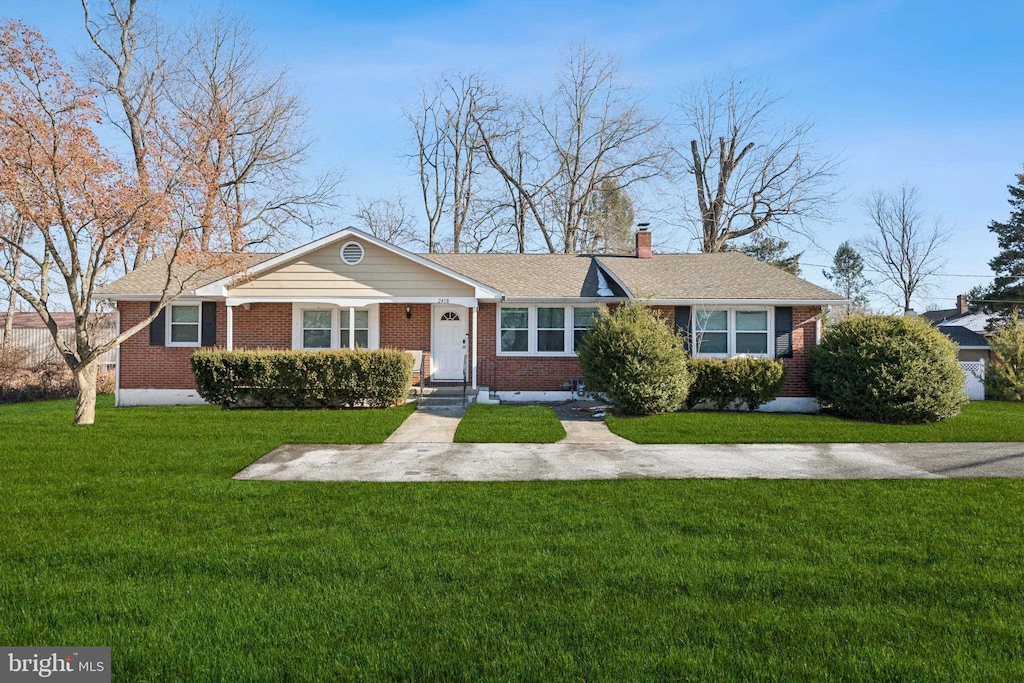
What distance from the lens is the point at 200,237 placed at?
Result: 13.7 meters

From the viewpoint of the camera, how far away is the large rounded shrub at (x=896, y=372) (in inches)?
525

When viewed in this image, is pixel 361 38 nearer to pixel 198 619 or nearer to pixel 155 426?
pixel 155 426

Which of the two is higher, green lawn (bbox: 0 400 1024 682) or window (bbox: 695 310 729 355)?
window (bbox: 695 310 729 355)

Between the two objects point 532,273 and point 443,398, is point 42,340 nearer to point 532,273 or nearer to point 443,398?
point 443,398

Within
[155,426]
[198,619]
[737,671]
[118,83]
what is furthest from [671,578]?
[118,83]

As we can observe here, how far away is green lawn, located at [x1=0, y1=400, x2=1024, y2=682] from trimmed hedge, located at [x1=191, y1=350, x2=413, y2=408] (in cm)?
702

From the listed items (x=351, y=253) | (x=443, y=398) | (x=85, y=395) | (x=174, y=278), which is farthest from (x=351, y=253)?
(x=85, y=395)

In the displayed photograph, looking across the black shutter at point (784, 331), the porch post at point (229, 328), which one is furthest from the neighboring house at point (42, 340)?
the black shutter at point (784, 331)

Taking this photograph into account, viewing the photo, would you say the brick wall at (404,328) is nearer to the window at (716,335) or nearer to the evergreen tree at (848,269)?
the window at (716,335)

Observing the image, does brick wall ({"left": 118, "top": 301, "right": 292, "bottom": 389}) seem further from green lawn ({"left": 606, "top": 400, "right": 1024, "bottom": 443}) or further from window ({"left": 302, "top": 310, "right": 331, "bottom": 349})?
green lawn ({"left": 606, "top": 400, "right": 1024, "bottom": 443})

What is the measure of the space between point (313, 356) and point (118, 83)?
748 inches

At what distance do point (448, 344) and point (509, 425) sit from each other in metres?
5.92

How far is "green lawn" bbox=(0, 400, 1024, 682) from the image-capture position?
3.31 metres

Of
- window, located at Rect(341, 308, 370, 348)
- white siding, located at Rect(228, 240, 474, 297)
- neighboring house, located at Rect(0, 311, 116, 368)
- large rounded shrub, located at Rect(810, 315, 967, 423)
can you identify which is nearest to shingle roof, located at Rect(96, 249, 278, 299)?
white siding, located at Rect(228, 240, 474, 297)
